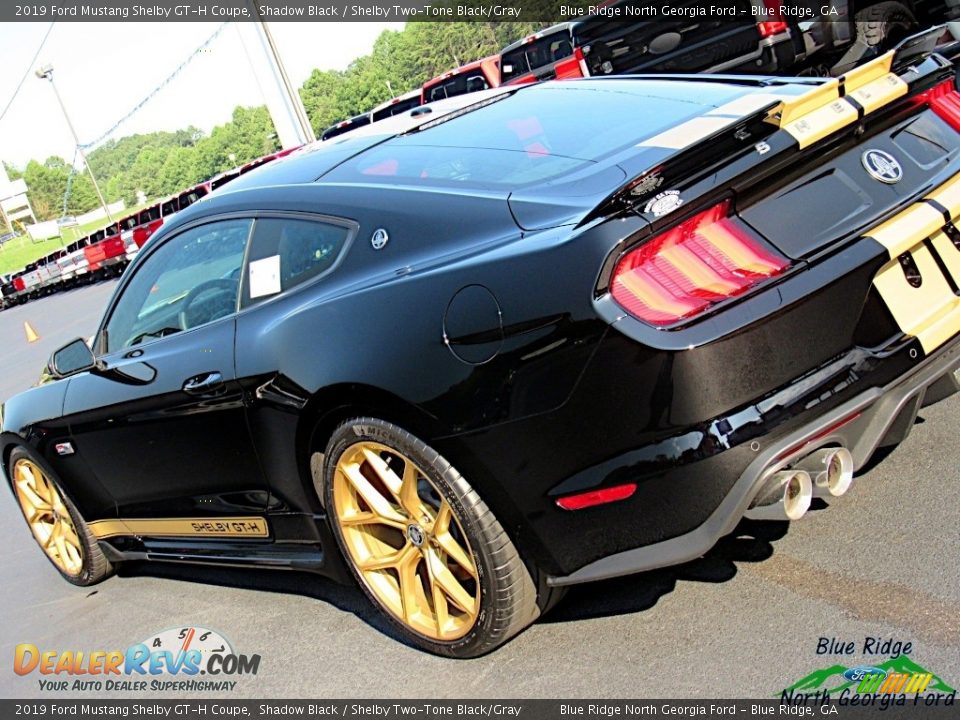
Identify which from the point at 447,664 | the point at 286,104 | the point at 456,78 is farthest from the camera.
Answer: the point at 286,104

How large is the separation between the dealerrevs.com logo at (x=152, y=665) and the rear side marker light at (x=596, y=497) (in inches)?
60.5

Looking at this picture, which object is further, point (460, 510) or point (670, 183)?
point (460, 510)

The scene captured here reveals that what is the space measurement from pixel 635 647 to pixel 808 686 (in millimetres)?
571

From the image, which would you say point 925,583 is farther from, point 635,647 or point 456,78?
point 456,78

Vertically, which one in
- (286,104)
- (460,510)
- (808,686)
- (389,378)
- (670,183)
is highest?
(286,104)

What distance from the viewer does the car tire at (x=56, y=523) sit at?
A: 4.93 meters

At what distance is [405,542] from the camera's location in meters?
3.42

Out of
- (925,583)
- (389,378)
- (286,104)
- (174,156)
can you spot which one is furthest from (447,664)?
(174,156)

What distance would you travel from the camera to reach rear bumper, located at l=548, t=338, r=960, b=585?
262 centimetres

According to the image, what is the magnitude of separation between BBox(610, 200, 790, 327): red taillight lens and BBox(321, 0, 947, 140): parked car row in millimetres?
6536

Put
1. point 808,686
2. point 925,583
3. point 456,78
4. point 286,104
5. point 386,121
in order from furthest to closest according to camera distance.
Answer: point 286,104 < point 456,78 < point 386,121 < point 925,583 < point 808,686

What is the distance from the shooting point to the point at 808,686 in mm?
2670

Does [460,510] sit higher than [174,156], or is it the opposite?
[174,156]

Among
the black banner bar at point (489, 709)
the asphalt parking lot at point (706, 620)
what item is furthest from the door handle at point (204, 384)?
the black banner bar at point (489, 709)
